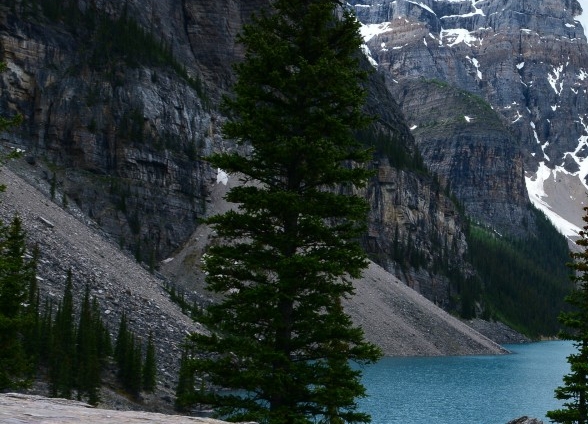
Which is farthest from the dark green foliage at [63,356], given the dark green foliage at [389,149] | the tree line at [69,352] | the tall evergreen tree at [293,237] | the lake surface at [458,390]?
the dark green foliage at [389,149]

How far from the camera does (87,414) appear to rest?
10.6m

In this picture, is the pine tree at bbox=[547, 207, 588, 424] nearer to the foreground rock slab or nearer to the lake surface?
the foreground rock slab

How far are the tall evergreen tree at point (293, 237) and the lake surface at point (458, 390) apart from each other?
34.9 metres

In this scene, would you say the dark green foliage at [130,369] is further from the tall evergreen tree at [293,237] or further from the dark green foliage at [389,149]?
the dark green foliage at [389,149]

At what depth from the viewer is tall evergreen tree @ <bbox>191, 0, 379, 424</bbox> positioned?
16.9m

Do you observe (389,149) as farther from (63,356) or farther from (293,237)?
(293,237)

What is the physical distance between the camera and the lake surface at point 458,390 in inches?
2213

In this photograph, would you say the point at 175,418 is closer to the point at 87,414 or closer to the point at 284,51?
the point at 87,414

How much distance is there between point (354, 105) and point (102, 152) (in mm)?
98365

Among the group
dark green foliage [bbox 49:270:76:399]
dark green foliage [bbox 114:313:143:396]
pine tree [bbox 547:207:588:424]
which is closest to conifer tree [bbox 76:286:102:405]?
dark green foliage [bbox 49:270:76:399]

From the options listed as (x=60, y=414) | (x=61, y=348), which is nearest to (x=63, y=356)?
(x=61, y=348)

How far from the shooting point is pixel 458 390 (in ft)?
241

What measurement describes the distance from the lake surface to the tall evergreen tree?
34871 millimetres

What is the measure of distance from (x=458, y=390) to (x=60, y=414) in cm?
6814
